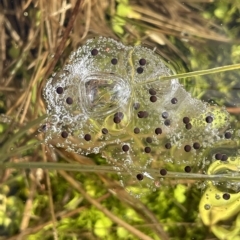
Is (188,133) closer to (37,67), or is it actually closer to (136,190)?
(136,190)

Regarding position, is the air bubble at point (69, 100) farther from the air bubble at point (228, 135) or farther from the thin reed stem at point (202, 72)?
the air bubble at point (228, 135)

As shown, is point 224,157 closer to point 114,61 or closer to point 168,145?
point 168,145

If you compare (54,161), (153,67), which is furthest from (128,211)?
(153,67)

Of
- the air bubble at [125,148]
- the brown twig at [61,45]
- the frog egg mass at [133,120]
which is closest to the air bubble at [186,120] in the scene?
the frog egg mass at [133,120]

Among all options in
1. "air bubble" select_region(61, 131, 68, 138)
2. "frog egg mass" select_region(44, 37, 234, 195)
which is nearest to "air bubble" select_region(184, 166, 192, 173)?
"frog egg mass" select_region(44, 37, 234, 195)

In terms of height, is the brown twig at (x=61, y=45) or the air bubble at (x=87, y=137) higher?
the brown twig at (x=61, y=45)

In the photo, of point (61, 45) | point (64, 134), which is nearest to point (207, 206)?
point (64, 134)

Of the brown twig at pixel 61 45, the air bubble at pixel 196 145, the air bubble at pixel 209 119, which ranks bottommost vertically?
the air bubble at pixel 196 145

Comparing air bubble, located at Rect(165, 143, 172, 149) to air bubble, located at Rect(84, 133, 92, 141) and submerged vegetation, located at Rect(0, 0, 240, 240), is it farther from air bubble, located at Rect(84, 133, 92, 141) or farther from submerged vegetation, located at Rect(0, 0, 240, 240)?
air bubble, located at Rect(84, 133, 92, 141)
